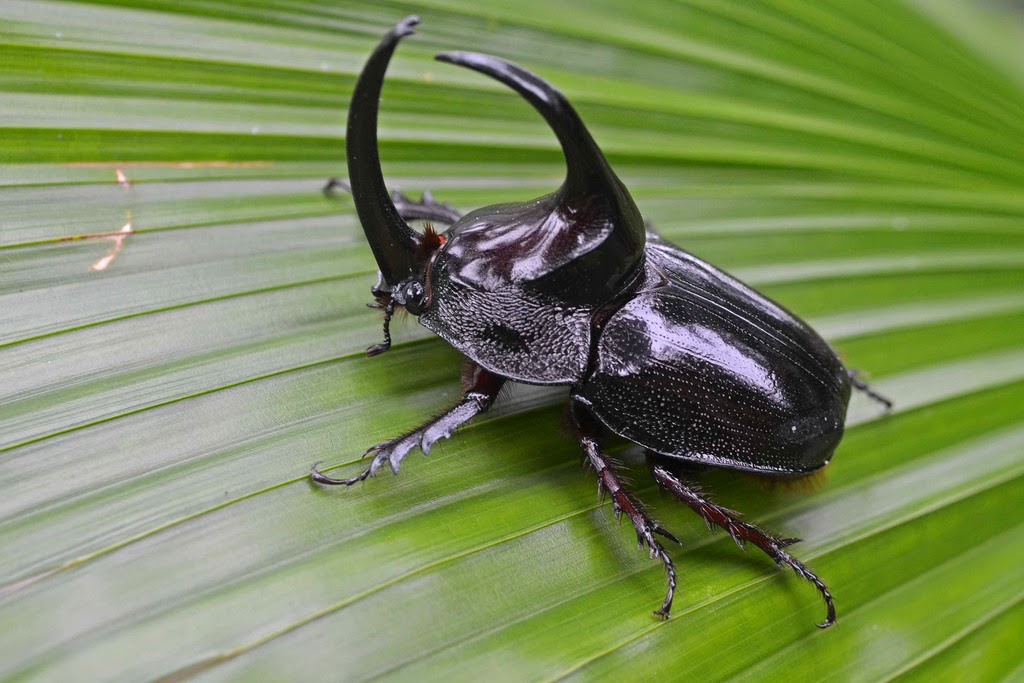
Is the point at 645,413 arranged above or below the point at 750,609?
above

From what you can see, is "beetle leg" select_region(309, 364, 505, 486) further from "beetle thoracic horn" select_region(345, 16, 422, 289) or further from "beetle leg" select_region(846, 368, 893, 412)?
"beetle leg" select_region(846, 368, 893, 412)

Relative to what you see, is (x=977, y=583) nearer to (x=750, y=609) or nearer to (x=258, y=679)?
(x=750, y=609)

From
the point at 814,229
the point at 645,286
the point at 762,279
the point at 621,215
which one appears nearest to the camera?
the point at 621,215

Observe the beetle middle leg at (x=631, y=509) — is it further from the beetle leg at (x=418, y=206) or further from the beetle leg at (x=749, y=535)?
the beetle leg at (x=418, y=206)

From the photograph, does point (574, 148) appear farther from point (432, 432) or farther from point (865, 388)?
point (865, 388)

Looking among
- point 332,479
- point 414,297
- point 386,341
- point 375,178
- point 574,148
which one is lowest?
point 332,479

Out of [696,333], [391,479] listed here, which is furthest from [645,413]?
[391,479]

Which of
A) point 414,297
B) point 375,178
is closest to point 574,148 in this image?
point 375,178

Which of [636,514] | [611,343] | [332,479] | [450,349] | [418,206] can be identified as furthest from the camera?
[418,206]
